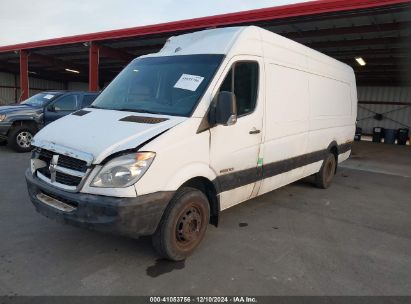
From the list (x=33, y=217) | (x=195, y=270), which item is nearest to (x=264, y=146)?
(x=195, y=270)

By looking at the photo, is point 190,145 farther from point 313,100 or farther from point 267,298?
point 313,100

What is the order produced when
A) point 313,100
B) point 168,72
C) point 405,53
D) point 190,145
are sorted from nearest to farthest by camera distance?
point 190,145, point 168,72, point 313,100, point 405,53

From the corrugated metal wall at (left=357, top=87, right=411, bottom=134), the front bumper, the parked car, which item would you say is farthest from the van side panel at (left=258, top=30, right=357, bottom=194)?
the corrugated metal wall at (left=357, top=87, right=411, bottom=134)

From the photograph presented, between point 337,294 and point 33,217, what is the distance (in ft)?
12.5

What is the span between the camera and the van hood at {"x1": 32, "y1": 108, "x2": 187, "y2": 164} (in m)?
3.10

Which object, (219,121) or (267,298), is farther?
(219,121)

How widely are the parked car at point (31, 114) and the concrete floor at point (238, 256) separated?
4181mm

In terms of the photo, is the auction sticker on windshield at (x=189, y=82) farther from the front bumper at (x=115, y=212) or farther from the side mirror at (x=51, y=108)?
the side mirror at (x=51, y=108)

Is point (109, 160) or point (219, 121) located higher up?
point (219, 121)

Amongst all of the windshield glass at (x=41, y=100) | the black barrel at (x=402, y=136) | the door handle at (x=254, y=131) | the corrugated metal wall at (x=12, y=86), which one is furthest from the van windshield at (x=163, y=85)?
the corrugated metal wall at (x=12, y=86)

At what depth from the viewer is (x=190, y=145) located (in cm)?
342

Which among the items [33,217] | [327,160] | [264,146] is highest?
[264,146]

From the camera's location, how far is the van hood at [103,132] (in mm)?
3100

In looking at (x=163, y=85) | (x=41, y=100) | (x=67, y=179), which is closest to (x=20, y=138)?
(x=41, y=100)
